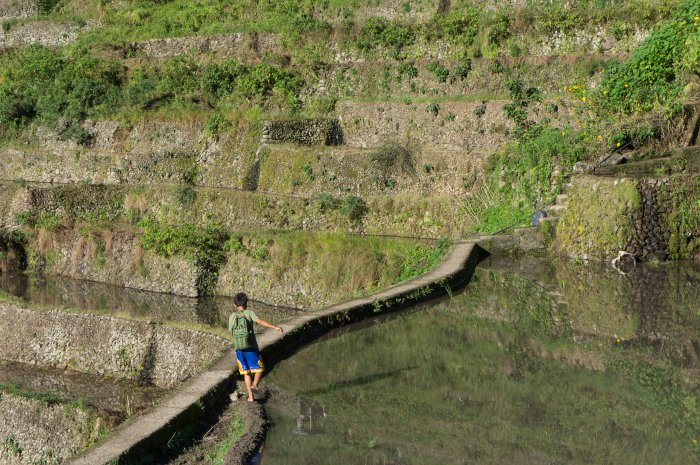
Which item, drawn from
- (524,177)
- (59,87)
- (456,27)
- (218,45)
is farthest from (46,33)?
(524,177)

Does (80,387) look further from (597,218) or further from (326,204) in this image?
(597,218)

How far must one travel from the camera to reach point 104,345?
72.2ft

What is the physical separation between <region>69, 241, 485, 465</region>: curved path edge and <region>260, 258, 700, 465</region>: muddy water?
0.35m

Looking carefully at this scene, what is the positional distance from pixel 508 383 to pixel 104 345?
1241 cm

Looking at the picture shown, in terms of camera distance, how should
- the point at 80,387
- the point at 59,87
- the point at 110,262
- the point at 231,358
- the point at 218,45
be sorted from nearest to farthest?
the point at 231,358 → the point at 80,387 → the point at 110,262 → the point at 59,87 → the point at 218,45

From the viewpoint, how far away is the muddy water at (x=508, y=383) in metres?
10.1

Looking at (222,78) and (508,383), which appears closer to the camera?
(508,383)

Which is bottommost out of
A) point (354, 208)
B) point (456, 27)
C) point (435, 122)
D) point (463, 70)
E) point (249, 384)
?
point (249, 384)

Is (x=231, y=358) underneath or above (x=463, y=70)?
underneath

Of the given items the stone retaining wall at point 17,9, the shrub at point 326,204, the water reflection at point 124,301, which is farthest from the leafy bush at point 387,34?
the stone retaining wall at point 17,9

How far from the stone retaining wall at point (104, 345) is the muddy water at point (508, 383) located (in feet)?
19.2

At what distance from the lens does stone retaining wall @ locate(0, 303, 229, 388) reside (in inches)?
797

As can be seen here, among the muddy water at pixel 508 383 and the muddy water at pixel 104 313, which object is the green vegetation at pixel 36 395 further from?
the muddy water at pixel 508 383

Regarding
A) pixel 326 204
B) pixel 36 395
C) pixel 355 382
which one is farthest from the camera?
pixel 326 204
